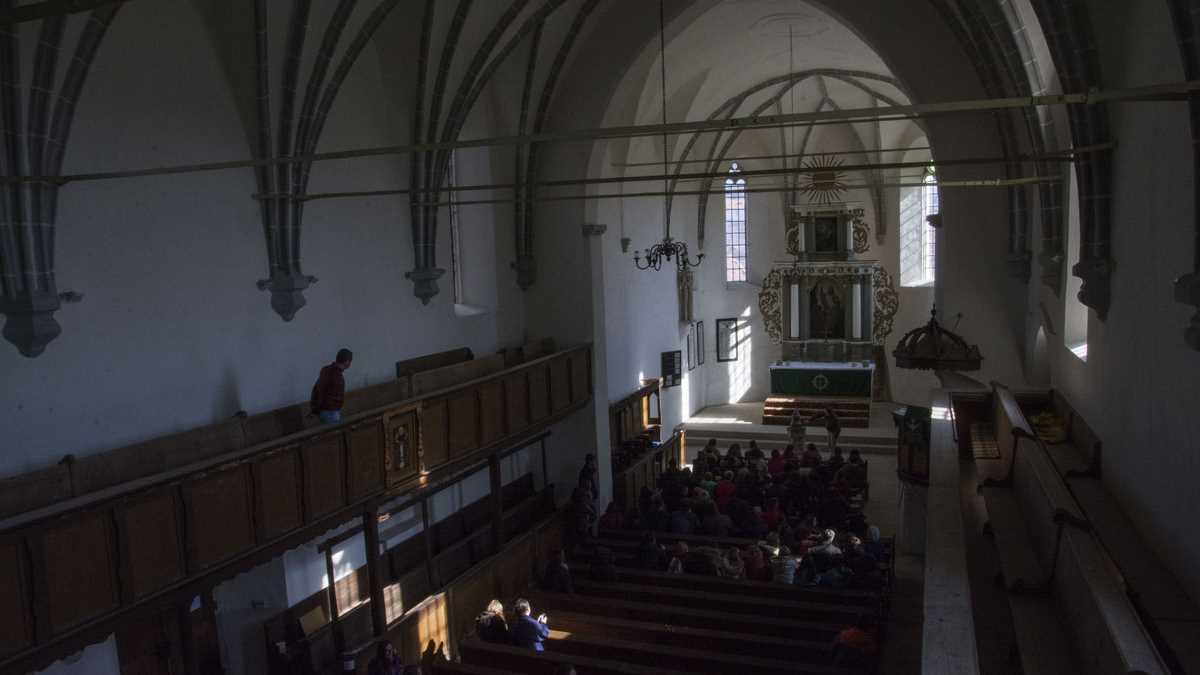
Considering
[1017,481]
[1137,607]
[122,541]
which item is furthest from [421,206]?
[1137,607]

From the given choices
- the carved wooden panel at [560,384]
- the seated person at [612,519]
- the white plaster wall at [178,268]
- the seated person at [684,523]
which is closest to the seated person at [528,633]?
the white plaster wall at [178,268]

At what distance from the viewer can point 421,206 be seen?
13406 mm

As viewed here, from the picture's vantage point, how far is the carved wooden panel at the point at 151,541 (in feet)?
23.7

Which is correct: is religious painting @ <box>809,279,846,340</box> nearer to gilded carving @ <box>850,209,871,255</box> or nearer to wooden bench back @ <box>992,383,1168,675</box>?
gilded carving @ <box>850,209,871,255</box>

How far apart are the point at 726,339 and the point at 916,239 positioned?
688 cm

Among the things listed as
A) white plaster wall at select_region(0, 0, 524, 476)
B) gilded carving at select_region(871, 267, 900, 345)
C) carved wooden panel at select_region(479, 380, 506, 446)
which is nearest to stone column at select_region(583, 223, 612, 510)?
carved wooden panel at select_region(479, 380, 506, 446)

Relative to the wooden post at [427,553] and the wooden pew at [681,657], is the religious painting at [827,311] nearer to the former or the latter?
the wooden post at [427,553]

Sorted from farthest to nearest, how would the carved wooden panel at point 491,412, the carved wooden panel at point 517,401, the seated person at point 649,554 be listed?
the carved wooden panel at point 517,401
the seated person at point 649,554
the carved wooden panel at point 491,412

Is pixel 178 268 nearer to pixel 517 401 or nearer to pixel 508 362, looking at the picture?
A: pixel 517 401

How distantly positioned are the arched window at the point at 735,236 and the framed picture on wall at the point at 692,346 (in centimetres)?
324

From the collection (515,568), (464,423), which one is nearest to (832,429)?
(515,568)

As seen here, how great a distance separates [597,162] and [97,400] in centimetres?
992

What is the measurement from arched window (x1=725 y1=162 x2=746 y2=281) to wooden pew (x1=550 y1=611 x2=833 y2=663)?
764 inches

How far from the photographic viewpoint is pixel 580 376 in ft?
52.5
